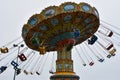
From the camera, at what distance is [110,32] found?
101 ft

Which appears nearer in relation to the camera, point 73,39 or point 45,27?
point 45,27

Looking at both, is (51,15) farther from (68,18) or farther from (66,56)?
(66,56)

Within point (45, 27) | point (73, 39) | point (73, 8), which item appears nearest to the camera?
point (73, 8)

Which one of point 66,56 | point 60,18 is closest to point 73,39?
point 66,56

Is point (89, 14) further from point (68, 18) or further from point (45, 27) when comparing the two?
point (45, 27)

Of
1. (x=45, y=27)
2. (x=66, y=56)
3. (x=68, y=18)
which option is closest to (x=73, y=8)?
(x=68, y=18)

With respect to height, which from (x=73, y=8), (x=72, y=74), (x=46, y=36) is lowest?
(x=72, y=74)

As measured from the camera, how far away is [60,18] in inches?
1160

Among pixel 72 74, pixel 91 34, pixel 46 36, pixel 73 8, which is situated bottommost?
pixel 72 74

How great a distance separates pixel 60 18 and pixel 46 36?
12.3ft

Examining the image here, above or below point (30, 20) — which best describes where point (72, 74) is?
below

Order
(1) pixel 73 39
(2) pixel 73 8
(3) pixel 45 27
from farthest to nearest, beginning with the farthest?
(1) pixel 73 39, (3) pixel 45 27, (2) pixel 73 8

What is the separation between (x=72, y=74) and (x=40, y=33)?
Answer: 541 centimetres

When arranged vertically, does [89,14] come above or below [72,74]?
above
